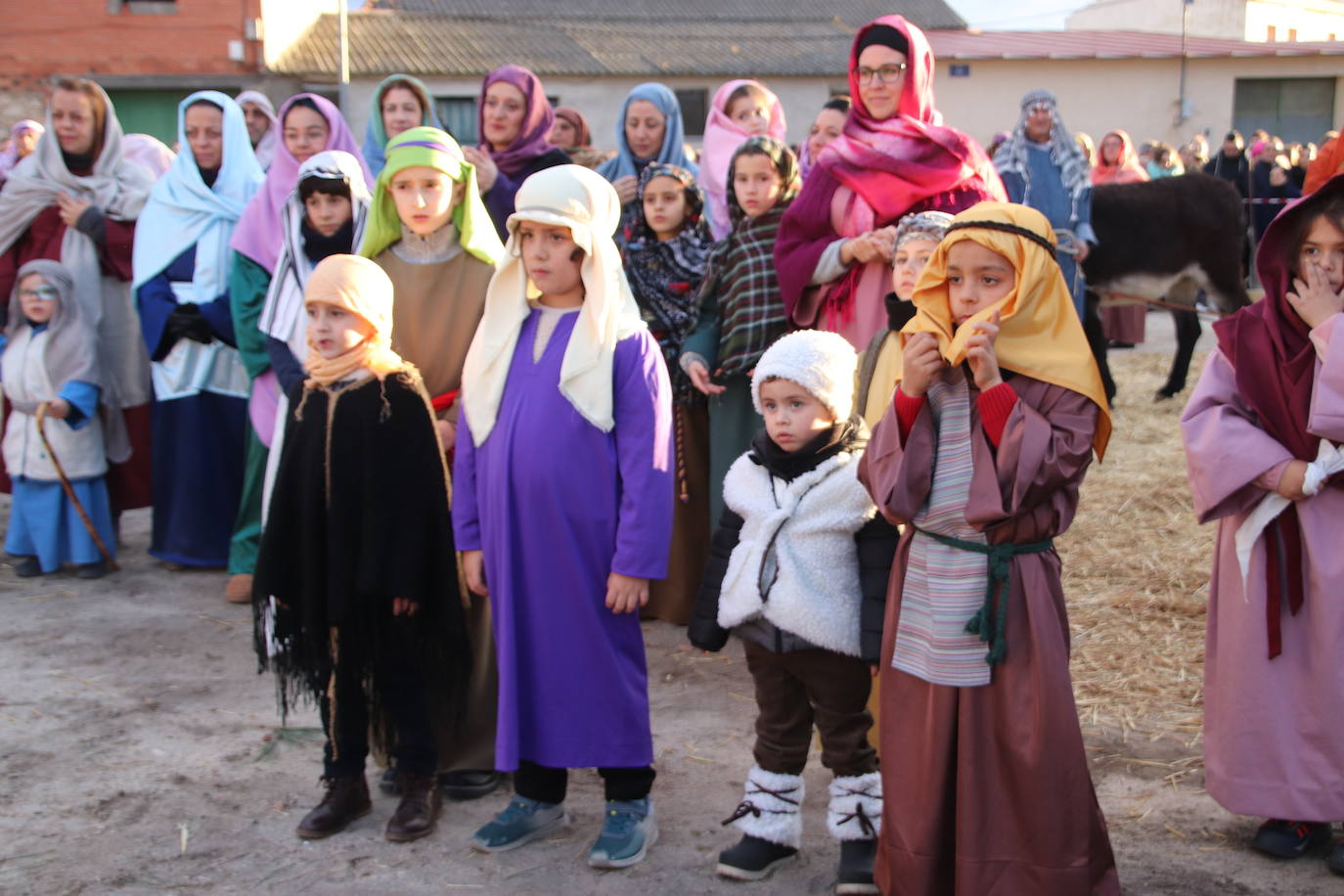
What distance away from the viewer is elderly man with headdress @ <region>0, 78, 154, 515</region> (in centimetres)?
Result: 671

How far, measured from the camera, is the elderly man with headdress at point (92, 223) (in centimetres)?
671

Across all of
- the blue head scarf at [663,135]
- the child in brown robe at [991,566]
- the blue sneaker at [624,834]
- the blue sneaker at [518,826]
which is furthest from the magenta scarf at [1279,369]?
the blue head scarf at [663,135]

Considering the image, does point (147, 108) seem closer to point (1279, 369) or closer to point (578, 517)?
point (578, 517)

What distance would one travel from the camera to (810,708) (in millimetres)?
3490

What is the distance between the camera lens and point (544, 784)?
3734 millimetres

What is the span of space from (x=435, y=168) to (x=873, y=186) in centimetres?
154

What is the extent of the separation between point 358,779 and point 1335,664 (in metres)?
2.71

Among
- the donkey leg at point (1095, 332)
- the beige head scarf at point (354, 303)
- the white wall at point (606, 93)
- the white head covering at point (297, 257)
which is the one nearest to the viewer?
the beige head scarf at point (354, 303)

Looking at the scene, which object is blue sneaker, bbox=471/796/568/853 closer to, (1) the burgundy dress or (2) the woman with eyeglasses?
(2) the woman with eyeglasses

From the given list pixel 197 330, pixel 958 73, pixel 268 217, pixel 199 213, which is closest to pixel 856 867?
pixel 268 217

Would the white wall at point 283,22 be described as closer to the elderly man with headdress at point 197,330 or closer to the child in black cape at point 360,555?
the elderly man with headdress at point 197,330

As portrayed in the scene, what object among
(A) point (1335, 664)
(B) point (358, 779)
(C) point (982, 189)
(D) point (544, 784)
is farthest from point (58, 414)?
(A) point (1335, 664)

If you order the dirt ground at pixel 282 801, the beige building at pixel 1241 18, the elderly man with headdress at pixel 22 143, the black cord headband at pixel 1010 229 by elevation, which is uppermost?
the beige building at pixel 1241 18

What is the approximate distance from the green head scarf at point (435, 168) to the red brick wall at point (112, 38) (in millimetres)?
22457
